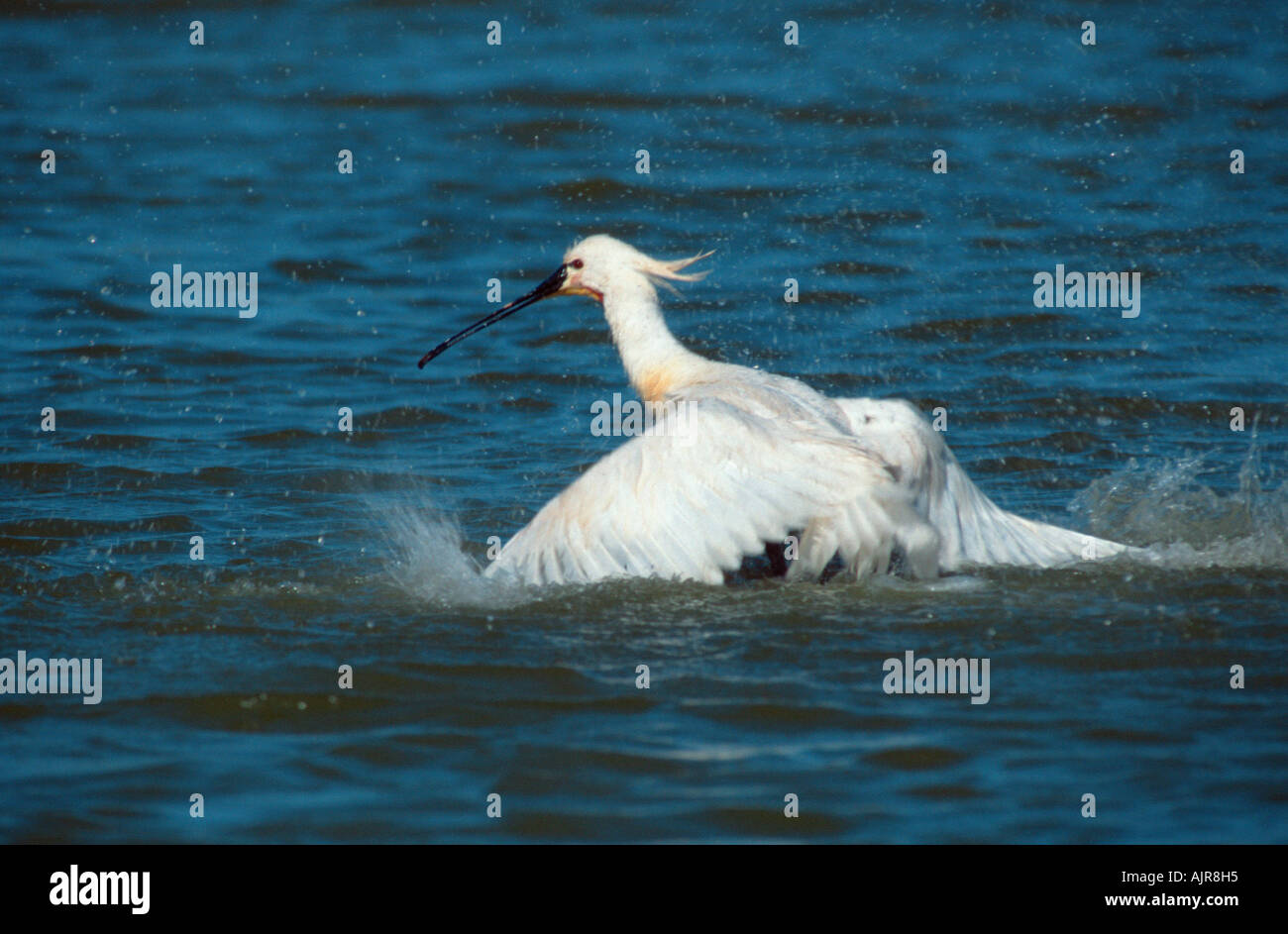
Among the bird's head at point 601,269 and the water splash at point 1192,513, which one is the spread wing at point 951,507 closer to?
the water splash at point 1192,513

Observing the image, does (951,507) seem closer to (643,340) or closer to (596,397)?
(643,340)

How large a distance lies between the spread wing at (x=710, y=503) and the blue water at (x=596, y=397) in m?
0.31

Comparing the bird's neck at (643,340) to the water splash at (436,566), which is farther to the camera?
the bird's neck at (643,340)

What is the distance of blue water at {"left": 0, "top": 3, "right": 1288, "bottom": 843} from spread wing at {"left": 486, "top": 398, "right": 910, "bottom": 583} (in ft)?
1.03

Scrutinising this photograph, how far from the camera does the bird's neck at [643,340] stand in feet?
26.9

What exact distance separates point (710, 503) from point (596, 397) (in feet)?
15.5

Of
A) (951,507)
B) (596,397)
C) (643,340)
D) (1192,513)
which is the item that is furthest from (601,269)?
(1192,513)

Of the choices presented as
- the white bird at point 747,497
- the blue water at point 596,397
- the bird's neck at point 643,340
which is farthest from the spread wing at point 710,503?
the bird's neck at point 643,340

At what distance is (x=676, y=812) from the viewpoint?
5559 millimetres

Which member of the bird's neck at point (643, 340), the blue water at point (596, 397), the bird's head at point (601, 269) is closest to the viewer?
the blue water at point (596, 397)

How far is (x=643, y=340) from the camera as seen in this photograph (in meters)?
8.31

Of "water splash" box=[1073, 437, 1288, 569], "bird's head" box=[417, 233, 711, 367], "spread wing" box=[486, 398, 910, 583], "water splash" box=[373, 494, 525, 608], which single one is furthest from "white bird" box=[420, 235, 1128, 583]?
"water splash" box=[1073, 437, 1288, 569]

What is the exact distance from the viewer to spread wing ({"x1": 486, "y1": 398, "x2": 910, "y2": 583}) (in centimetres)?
680
